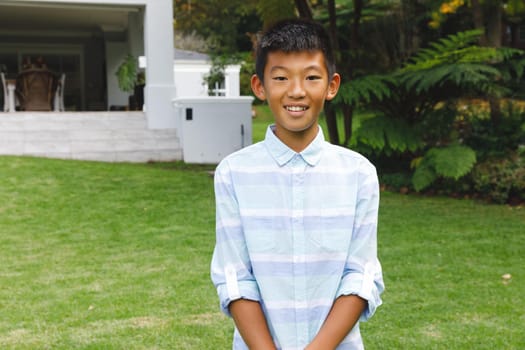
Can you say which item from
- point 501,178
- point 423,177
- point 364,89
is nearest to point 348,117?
point 364,89

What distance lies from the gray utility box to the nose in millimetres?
10144

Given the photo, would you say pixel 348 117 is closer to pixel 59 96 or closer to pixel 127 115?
pixel 127 115

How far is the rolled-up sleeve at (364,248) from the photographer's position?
1.79m

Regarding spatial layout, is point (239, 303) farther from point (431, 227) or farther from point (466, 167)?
point (466, 167)

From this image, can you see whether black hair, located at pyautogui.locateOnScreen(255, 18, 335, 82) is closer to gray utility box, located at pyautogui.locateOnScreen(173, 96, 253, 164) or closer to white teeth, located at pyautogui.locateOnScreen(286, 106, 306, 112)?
white teeth, located at pyautogui.locateOnScreen(286, 106, 306, 112)

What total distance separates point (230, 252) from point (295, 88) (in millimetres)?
456

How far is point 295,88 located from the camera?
1784 mm

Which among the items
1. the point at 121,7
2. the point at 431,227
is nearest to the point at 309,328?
the point at 431,227

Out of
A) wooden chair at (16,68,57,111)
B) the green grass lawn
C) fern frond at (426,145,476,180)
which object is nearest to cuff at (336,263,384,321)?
the green grass lawn

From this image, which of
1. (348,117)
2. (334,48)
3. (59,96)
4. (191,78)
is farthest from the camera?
(191,78)

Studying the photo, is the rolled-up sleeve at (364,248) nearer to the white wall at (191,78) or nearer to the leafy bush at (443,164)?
the leafy bush at (443,164)

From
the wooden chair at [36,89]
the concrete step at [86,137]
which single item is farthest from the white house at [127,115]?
the wooden chair at [36,89]

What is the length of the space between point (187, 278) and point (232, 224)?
326cm

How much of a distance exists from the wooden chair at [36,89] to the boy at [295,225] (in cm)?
1399
